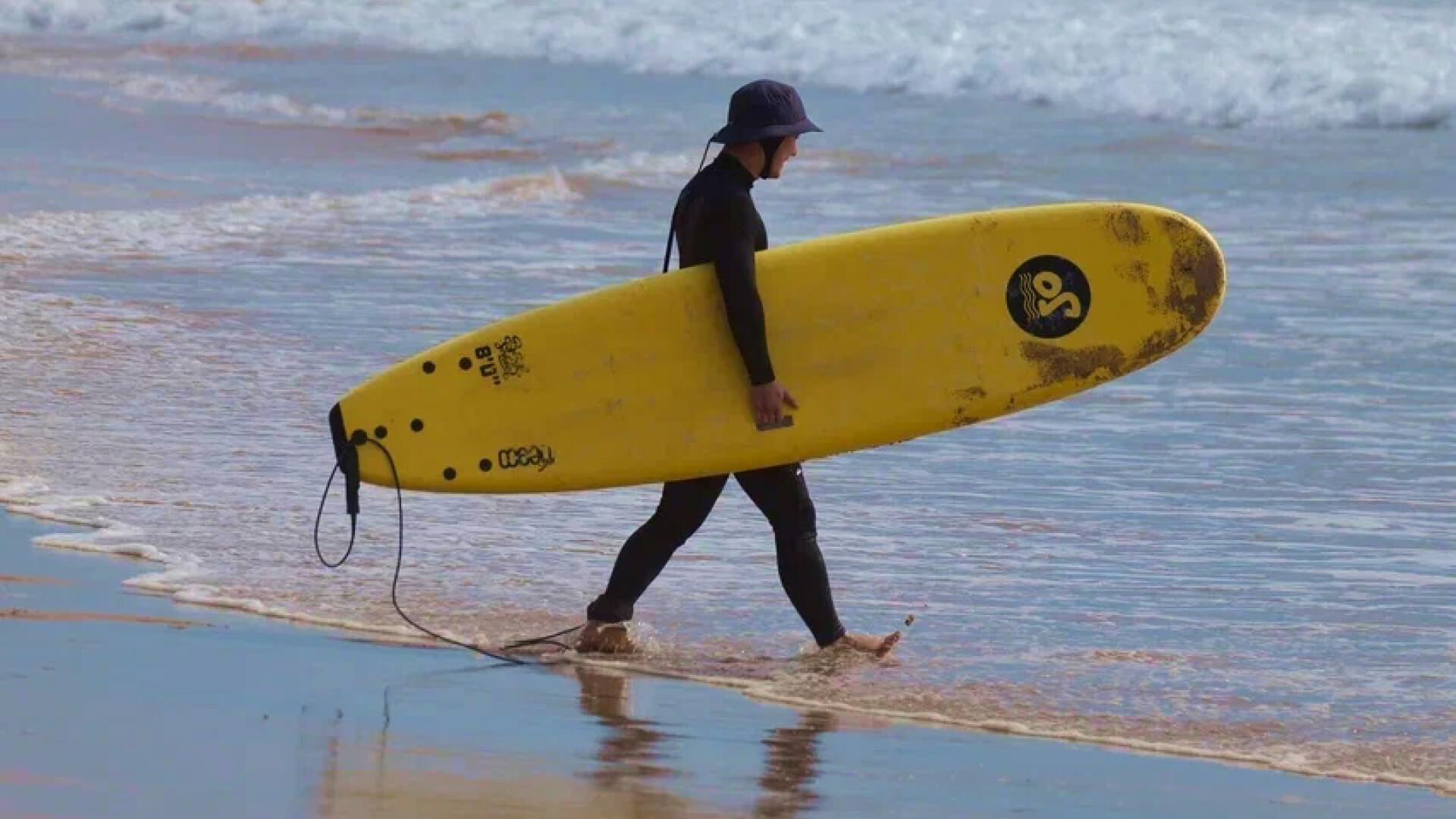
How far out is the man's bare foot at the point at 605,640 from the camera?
17.6 feet

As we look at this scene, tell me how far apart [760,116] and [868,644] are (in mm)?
1212

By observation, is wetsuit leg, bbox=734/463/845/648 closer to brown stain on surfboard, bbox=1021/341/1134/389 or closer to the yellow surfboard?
the yellow surfboard

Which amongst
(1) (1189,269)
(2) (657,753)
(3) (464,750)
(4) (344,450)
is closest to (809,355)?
(1) (1189,269)

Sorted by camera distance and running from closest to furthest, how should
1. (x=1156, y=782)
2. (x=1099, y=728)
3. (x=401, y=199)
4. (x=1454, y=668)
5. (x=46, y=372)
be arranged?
(x=1156, y=782), (x=1099, y=728), (x=1454, y=668), (x=46, y=372), (x=401, y=199)

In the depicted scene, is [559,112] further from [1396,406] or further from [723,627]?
[723,627]

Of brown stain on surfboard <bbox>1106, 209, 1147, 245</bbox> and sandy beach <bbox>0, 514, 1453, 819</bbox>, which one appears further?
brown stain on surfboard <bbox>1106, 209, 1147, 245</bbox>

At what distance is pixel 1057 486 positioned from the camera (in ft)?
24.7

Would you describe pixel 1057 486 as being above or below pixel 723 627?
above

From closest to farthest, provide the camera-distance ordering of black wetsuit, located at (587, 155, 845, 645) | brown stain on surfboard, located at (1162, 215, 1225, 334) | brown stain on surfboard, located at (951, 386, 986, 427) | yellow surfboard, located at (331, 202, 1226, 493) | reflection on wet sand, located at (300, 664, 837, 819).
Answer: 1. reflection on wet sand, located at (300, 664, 837, 819)
2. black wetsuit, located at (587, 155, 845, 645)
3. yellow surfboard, located at (331, 202, 1226, 493)
4. brown stain on surfboard, located at (951, 386, 986, 427)
5. brown stain on surfboard, located at (1162, 215, 1225, 334)

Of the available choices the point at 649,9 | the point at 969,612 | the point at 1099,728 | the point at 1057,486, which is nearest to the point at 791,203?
the point at 1057,486

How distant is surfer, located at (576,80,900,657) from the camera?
200 inches

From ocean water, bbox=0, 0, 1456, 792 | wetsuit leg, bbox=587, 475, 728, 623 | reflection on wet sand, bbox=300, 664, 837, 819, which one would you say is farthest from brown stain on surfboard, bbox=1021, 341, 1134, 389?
reflection on wet sand, bbox=300, 664, 837, 819

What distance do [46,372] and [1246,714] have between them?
17.4 feet

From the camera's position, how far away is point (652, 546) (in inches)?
212
